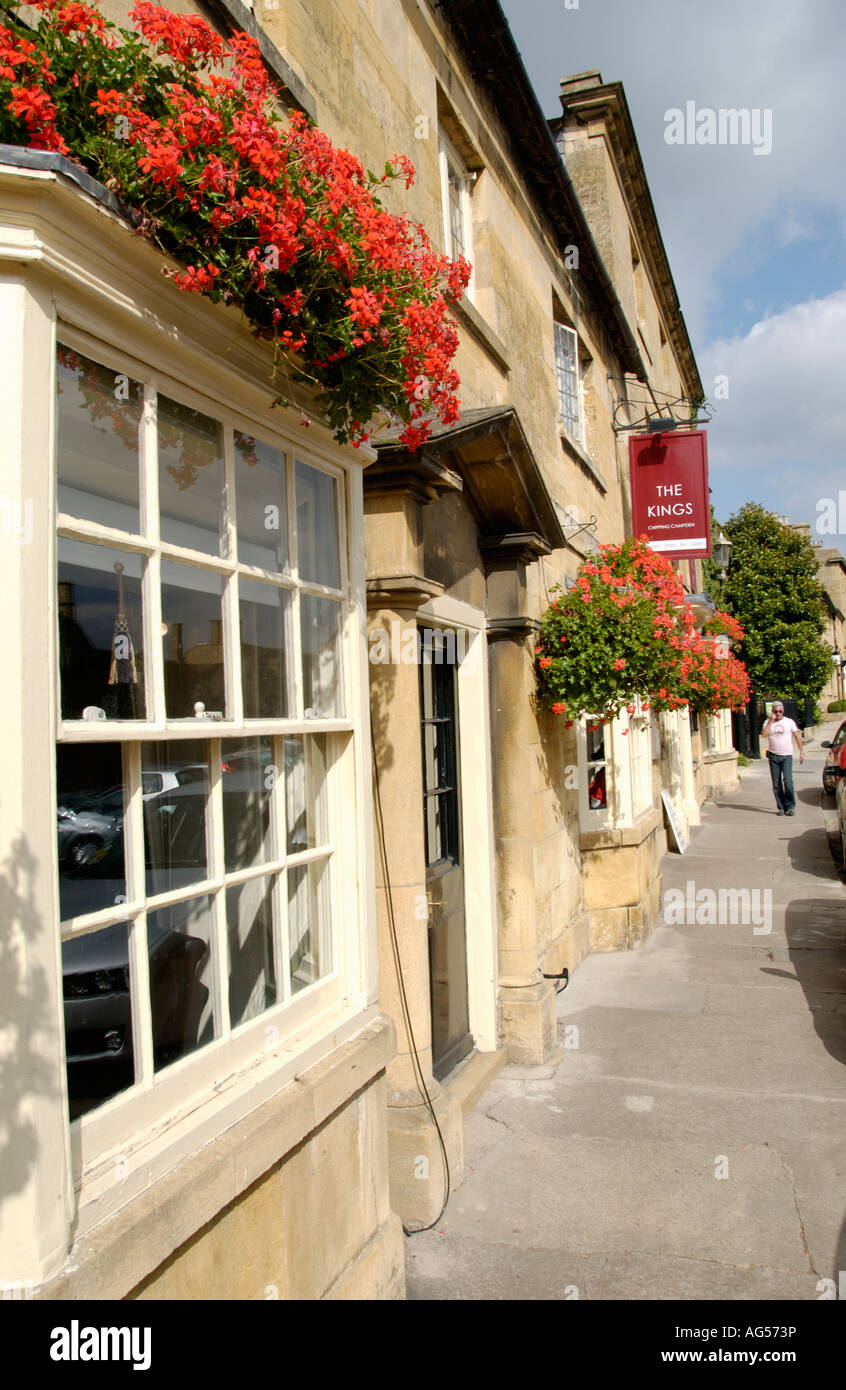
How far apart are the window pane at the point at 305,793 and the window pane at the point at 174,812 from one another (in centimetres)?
55

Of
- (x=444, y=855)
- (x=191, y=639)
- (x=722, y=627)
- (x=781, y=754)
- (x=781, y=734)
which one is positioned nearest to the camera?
(x=191, y=639)

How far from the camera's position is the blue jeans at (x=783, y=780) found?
1656 centimetres

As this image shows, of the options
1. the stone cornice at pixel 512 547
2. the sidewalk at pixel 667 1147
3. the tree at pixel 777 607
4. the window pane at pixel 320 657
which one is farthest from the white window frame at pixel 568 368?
the tree at pixel 777 607

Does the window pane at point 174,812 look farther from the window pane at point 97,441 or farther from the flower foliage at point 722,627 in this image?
the flower foliage at point 722,627

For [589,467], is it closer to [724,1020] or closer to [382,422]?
[724,1020]

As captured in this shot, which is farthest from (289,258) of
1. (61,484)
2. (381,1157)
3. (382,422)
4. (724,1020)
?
(724,1020)

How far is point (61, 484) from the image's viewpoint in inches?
81.8

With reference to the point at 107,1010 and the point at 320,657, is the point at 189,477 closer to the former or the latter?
the point at 320,657

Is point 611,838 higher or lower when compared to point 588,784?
lower

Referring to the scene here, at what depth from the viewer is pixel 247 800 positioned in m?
2.79

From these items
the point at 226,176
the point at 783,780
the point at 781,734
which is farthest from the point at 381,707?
the point at 783,780

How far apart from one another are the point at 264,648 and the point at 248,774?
0.39 m

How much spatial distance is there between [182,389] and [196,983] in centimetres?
159

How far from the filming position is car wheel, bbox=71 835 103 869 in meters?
2.09
